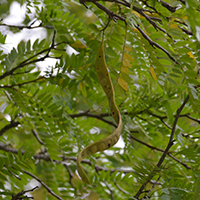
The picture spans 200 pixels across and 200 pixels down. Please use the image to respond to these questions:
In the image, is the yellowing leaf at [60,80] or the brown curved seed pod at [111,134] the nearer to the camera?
the brown curved seed pod at [111,134]

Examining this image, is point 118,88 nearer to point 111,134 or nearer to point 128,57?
point 128,57

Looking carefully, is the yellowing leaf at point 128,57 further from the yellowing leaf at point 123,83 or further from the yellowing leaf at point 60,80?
the yellowing leaf at point 60,80

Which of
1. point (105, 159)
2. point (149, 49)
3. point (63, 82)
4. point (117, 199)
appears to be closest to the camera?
point (149, 49)

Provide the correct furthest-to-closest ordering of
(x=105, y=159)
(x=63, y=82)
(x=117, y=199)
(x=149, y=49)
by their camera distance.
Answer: (x=105, y=159), (x=117, y=199), (x=63, y=82), (x=149, y=49)

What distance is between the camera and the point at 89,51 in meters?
0.48

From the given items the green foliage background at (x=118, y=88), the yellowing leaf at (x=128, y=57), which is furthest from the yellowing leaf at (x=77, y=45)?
the yellowing leaf at (x=128, y=57)

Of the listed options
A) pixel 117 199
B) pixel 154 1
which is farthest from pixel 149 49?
pixel 117 199

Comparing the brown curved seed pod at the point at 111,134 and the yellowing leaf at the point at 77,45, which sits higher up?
the yellowing leaf at the point at 77,45

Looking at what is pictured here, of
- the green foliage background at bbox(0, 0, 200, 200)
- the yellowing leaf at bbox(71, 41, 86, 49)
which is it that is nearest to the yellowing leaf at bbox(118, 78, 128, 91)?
the green foliage background at bbox(0, 0, 200, 200)

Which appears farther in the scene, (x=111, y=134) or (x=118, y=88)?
(x=118, y=88)

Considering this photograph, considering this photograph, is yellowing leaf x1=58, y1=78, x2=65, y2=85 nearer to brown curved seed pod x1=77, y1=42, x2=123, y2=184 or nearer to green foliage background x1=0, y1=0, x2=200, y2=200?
green foliage background x1=0, y1=0, x2=200, y2=200

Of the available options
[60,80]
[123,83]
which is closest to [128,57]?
[123,83]

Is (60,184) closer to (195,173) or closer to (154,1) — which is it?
(195,173)

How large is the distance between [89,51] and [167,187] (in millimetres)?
284
